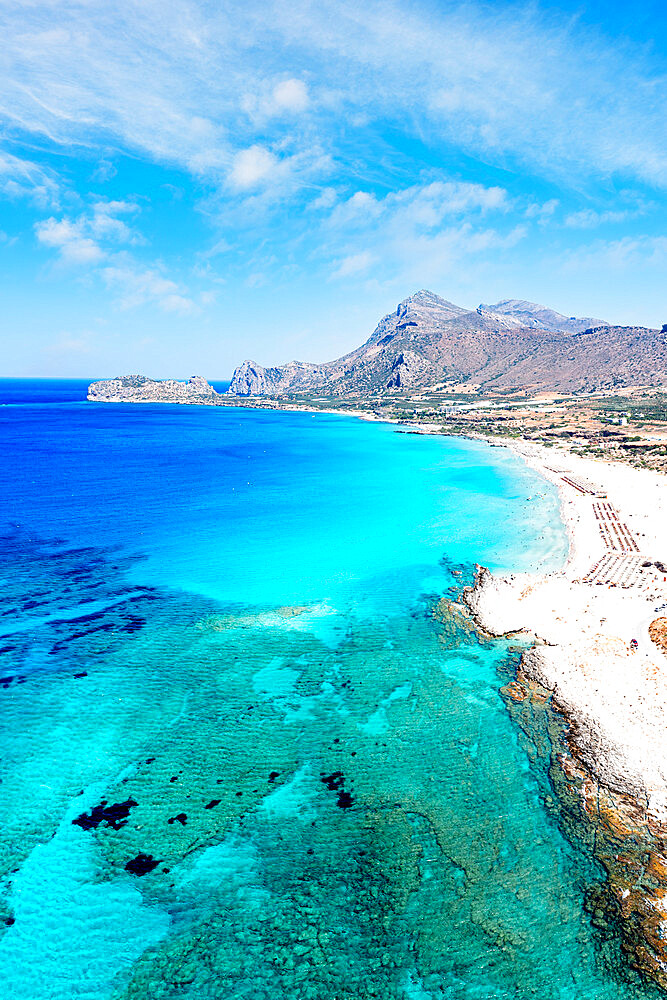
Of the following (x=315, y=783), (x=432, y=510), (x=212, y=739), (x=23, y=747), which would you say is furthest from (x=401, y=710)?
(x=432, y=510)

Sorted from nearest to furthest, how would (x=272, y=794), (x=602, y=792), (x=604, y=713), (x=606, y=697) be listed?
(x=602, y=792)
(x=272, y=794)
(x=604, y=713)
(x=606, y=697)

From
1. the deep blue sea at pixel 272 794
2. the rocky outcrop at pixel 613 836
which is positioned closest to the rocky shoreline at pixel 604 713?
the rocky outcrop at pixel 613 836

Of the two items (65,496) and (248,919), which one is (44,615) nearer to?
(248,919)

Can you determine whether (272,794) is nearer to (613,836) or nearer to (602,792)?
(613,836)

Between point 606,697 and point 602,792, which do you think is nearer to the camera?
point 602,792

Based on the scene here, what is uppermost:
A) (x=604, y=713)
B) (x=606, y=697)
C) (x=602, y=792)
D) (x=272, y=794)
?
(x=606, y=697)

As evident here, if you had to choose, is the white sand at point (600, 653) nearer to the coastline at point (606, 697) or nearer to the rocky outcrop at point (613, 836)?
the coastline at point (606, 697)

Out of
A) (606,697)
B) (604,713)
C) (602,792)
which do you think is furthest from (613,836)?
(606,697)
